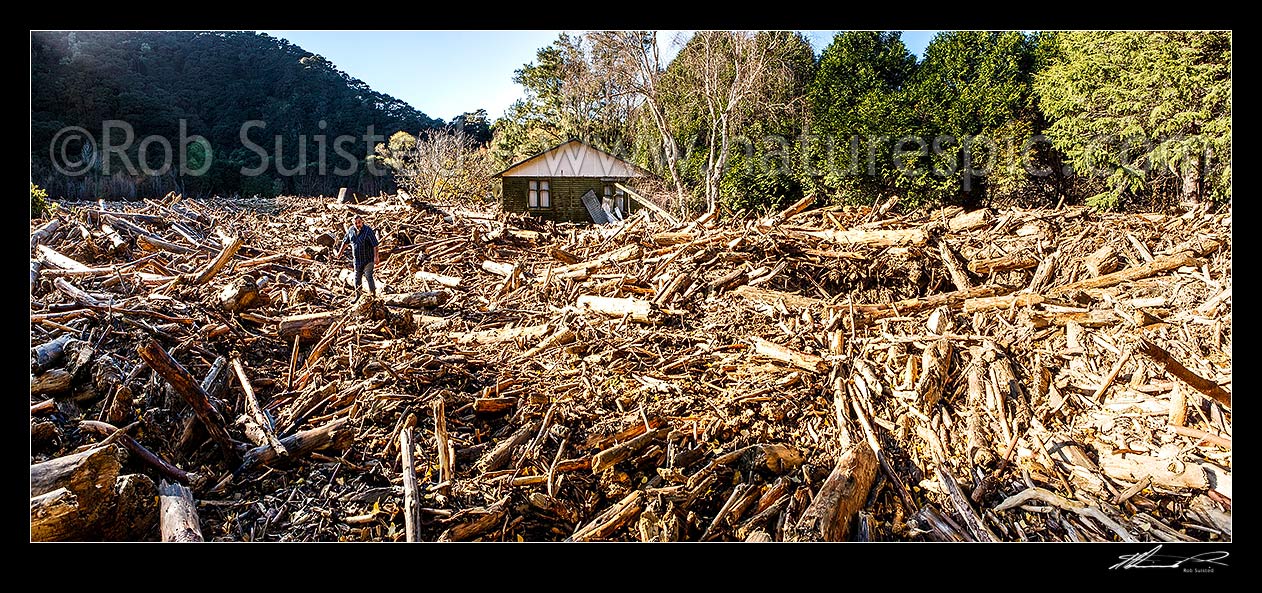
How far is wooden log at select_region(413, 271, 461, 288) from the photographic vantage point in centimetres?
558

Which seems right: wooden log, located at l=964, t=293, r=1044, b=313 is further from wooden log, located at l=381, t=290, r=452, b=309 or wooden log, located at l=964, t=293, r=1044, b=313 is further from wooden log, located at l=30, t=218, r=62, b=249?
wooden log, located at l=30, t=218, r=62, b=249

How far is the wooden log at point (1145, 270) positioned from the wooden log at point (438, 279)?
4793 mm

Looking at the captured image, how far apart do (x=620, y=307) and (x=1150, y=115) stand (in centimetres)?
392

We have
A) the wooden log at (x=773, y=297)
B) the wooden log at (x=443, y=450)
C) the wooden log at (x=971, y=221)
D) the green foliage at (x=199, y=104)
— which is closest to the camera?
the wooden log at (x=443, y=450)

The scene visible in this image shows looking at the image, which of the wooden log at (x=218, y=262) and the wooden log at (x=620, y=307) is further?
the wooden log at (x=620, y=307)

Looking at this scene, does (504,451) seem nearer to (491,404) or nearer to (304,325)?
(491,404)

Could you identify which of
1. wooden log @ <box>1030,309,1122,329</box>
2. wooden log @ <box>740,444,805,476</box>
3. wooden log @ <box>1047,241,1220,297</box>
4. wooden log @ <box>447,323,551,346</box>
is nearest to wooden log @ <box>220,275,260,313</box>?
wooden log @ <box>447,323,551,346</box>

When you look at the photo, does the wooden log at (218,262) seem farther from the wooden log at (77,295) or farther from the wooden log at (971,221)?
the wooden log at (971,221)

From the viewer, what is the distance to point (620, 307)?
5008 mm

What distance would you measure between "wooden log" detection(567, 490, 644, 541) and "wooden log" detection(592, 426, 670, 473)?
208mm

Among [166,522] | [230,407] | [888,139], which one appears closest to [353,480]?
[166,522]

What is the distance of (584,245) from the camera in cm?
717
